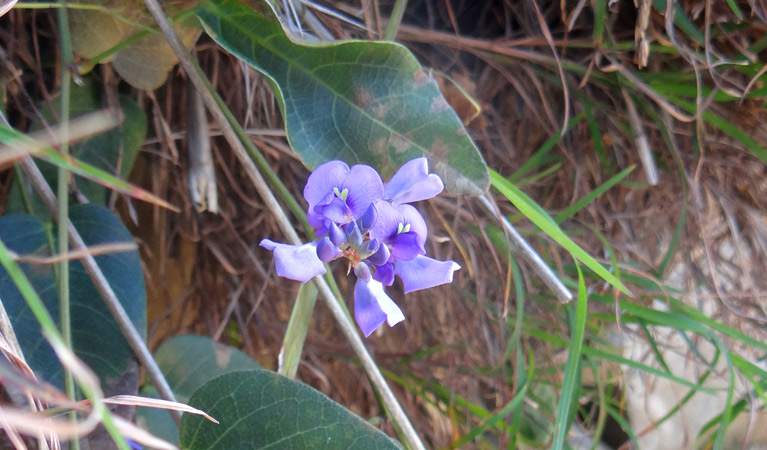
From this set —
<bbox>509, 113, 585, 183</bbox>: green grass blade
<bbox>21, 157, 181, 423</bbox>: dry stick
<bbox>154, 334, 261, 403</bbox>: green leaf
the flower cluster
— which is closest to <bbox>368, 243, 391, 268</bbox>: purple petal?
the flower cluster

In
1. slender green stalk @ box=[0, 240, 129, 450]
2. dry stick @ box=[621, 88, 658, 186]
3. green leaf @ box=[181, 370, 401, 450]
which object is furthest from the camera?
dry stick @ box=[621, 88, 658, 186]

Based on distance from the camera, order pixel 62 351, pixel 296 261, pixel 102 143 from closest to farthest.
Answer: pixel 62 351 < pixel 296 261 < pixel 102 143

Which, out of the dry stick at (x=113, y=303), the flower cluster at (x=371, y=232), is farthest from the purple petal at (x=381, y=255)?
the dry stick at (x=113, y=303)

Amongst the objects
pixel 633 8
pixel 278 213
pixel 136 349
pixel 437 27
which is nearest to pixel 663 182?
pixel 633 8

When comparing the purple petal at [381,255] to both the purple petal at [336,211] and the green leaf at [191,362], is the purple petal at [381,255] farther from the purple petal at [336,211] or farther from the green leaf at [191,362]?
the green leaf at [191,362]

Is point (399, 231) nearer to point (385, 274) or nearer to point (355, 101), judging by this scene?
point (385, 274)

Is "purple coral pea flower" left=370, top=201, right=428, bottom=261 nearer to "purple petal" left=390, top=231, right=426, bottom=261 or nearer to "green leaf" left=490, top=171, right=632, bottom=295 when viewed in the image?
"purple petal" left=390, top=231, right=426, bottom=261

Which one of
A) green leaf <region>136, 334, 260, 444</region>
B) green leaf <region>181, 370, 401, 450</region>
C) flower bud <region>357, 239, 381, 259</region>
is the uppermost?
flower bud <region>357, 239, 381, 259</region>

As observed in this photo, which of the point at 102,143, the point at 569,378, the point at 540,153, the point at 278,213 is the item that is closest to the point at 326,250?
the point at 278,213
